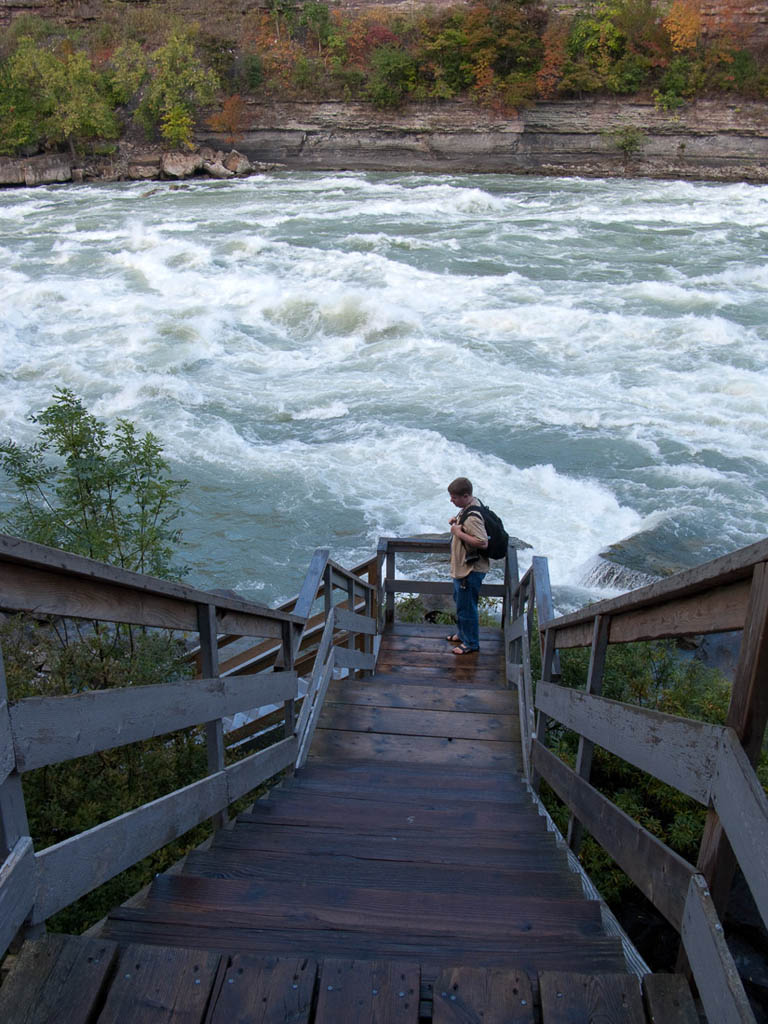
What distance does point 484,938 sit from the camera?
256cm

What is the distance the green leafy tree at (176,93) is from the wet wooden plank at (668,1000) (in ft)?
162

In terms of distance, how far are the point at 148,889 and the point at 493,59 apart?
179ft

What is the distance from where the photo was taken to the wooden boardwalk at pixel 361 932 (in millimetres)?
2027

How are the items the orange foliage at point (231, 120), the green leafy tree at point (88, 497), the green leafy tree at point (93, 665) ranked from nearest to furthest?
the green leafy tree at point (93, 665)
the green leafy tree at point (88, 497)
the orange foliage at point (231, 120)

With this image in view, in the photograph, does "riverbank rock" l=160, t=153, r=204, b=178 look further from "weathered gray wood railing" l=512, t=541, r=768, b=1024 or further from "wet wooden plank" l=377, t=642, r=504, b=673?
"weathered gray wood railing" l=512, t=541, r=768, b=1024

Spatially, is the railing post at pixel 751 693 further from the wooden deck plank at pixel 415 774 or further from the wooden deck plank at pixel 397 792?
the wooden deck plank at pixel 415 774

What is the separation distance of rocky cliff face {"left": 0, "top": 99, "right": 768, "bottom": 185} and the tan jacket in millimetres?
39818

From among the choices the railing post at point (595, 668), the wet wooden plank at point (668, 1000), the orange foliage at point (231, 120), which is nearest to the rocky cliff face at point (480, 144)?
the orange foliage at point (231, 120)

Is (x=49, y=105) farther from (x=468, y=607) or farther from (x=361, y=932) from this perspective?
(x=361, y=932)

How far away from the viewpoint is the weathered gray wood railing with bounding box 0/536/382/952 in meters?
1.95

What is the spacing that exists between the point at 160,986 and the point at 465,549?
5.38 meters

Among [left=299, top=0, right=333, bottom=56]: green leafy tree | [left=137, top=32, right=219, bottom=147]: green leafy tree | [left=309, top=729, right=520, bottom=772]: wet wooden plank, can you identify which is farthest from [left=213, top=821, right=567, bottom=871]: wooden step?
[left=299, top=0, right=333, bottom=56]: green leafy tree

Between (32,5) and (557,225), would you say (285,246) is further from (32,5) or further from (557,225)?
(32,5)

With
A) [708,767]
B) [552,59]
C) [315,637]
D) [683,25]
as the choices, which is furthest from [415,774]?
[683,25]
